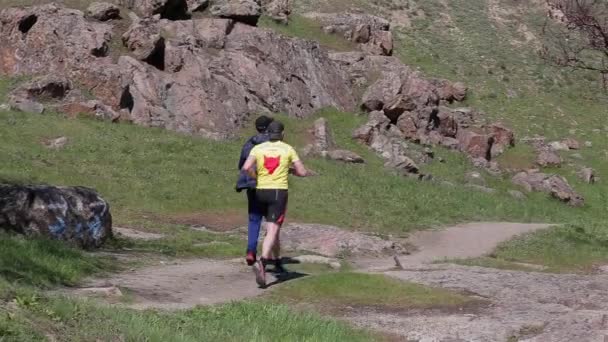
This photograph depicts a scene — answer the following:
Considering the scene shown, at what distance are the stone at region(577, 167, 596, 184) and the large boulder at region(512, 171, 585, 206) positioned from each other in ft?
11.9

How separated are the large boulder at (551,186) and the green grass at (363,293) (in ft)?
69.0

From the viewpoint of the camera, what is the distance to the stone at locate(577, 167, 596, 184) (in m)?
34.1

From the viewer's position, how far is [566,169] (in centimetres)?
3528

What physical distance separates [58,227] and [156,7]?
2056 centimetres

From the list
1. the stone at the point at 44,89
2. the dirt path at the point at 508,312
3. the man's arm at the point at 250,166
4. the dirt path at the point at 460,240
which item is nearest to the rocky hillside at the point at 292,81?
the stone at the point at 44,89

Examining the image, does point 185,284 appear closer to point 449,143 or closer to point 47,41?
point 47,41

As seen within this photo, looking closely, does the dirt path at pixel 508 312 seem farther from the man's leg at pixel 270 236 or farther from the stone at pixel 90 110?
the stone at pixel 90 110

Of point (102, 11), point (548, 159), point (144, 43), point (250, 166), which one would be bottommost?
point (548, 159)

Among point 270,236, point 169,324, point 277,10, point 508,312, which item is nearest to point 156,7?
point 277,10

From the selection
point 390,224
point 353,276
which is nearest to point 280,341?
point 353,276

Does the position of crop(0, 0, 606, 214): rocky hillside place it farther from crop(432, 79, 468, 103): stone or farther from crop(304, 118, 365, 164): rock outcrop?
crop(304, 118, 365, 164): rock outcrop

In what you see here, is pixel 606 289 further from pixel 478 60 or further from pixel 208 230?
pixel 478 60

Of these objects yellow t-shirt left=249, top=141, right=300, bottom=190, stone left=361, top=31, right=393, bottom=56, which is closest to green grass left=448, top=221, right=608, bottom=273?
yellow t-shirt left=249, top=141, right=300, bottom=190

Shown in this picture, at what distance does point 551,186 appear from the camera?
2991cm
